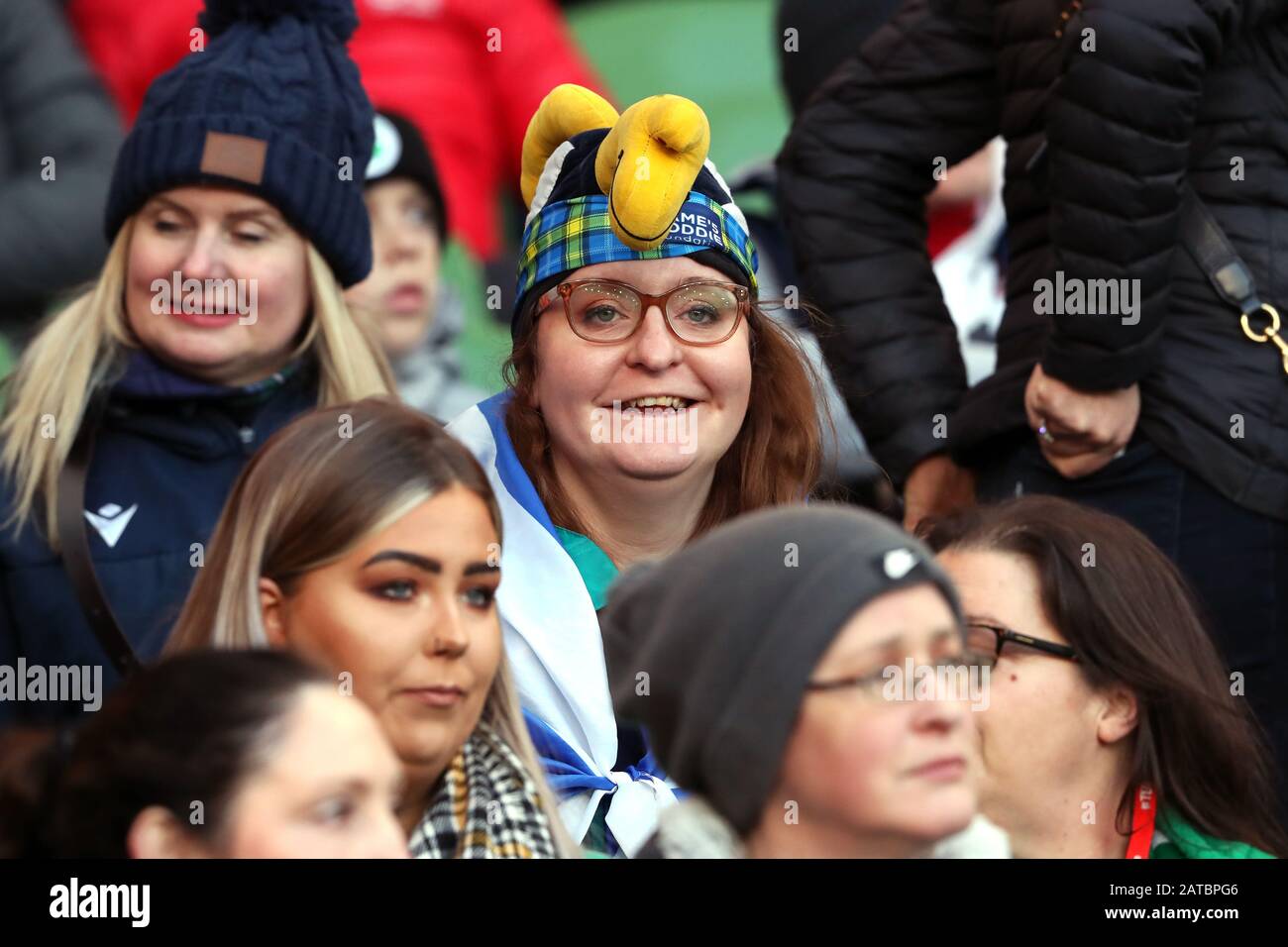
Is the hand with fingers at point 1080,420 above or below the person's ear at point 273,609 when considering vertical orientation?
above

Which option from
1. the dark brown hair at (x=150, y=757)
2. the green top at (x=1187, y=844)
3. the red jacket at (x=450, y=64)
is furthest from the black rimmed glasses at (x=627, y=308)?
the red jacket at (x=450, y=64)

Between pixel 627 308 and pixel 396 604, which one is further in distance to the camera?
pixel 627 308

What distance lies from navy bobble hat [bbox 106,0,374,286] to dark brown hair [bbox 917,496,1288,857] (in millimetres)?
1696

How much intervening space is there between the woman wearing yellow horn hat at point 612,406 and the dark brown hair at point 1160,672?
61 cm

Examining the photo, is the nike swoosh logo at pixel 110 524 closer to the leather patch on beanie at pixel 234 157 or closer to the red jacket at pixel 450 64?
the leather patch on beanie at pixel 234 157

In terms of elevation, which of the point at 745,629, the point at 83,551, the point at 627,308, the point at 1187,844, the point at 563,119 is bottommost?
the point at 1187,844

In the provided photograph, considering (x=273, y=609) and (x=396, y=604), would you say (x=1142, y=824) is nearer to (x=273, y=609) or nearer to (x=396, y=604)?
(x=396, y=604)

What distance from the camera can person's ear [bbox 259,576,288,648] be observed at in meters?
3.04

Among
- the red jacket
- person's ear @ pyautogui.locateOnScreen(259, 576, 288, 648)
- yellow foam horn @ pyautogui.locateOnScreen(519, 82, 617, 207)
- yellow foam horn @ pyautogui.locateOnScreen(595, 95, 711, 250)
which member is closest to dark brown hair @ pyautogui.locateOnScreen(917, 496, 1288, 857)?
yellow foam horn @ pyautogui.locateOnScreen(595, 95, 711, 250)

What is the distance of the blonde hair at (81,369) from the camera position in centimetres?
412

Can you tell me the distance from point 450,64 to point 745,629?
4.33 meters

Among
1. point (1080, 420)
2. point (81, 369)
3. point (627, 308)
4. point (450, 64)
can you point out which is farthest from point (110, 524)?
point (450, 64)

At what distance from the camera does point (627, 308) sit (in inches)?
147

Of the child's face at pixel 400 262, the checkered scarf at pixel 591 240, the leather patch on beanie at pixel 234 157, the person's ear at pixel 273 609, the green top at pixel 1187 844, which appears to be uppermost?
the child's face at pixel 400 262
